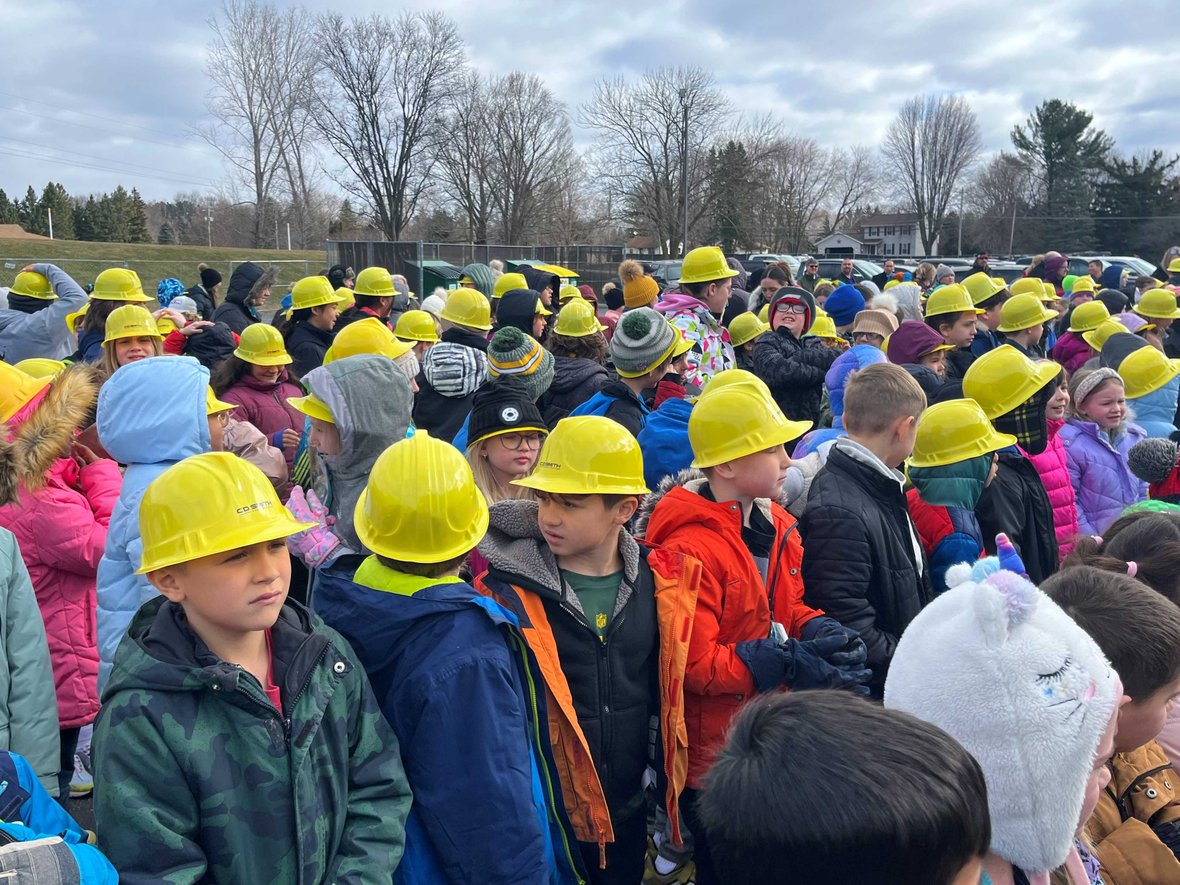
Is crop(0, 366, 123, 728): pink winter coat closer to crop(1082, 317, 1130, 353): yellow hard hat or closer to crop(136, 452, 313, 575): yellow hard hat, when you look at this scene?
→ crop(136, 452, 313, 575): yellow hard hat

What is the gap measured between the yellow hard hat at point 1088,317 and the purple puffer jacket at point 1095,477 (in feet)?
11.4

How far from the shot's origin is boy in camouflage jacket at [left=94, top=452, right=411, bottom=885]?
198 centimetres

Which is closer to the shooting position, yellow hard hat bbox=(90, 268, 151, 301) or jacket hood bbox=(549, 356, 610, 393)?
jacket hood bbox=(549, 356, 610, 393)

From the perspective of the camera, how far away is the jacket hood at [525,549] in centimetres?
277

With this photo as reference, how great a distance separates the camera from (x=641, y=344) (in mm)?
4918

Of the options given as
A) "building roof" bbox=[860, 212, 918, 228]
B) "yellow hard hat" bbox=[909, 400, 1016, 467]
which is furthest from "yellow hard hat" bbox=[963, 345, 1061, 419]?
"building roof" bbox=[860, 212, 918, 228]

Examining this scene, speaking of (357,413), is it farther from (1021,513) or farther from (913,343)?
(913,343)

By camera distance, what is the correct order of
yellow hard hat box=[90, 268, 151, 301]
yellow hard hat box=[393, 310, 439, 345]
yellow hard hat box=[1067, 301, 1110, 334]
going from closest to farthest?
1. yellow hard hat box=[393, 310, 439, 345]
2. yellow hard hat box=[90, 268, 151, 301]
3. yellow hard hat box=[1067, 301, 1110, 334]

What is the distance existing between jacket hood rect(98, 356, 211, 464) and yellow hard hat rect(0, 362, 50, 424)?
743mm

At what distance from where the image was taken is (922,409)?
3.64 metres

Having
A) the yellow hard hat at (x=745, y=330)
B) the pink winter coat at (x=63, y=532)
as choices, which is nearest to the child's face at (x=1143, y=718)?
the pink winter coat at (x=63, y=532)

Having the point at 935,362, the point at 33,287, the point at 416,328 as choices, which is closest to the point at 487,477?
the point at 416,328

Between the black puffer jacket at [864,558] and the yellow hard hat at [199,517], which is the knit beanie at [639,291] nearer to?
the black puffer jacket at [864,558]

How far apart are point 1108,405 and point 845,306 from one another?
13.0 feet
